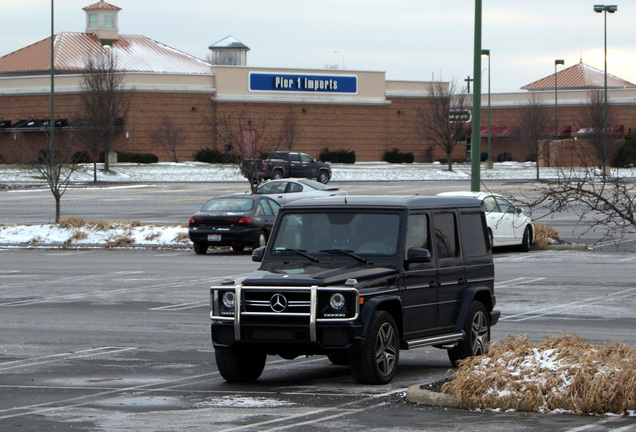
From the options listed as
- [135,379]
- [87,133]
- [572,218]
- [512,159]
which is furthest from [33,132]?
[135,379]

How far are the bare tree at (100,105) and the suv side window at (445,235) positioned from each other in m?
59.7

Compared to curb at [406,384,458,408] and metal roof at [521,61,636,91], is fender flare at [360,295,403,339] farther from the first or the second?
metal roof at [521,61,636,91]

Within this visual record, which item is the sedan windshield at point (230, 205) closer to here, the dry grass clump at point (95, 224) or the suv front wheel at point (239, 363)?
the dry grass clump at point (95, 224)

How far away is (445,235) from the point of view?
36.6ft

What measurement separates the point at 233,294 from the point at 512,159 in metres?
94.6

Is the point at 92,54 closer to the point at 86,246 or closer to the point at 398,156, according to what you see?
the point at 398,156

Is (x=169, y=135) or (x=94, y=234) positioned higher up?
(x=169, y=135)

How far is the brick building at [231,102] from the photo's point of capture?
8575 centimetres

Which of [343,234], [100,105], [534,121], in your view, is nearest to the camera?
[343,234]

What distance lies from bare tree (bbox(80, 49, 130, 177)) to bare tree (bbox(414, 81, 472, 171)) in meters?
24.9

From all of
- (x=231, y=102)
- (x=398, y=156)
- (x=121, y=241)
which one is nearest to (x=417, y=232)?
(x=121, y=241)

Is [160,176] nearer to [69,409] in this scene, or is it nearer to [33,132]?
[33,132]

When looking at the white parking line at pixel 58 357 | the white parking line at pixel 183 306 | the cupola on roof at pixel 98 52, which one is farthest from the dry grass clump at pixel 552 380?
the cupola on roof at pixel 98 52

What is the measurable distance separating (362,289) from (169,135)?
7551cm
